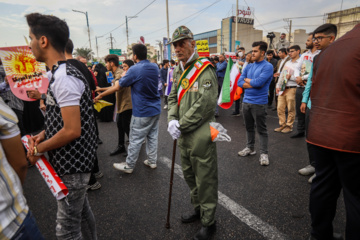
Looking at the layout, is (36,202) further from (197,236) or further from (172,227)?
(197,236)

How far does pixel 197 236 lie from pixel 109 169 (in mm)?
2206

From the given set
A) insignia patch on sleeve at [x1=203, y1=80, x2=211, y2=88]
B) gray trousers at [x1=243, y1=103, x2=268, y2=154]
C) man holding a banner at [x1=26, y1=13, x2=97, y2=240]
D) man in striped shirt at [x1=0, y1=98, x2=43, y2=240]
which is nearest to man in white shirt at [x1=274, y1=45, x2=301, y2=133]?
gray trousers at [x1=243, y1=103, x2=268, y2=154]

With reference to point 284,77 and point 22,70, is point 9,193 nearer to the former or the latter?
point 22,70

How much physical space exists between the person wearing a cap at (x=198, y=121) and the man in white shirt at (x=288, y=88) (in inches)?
157

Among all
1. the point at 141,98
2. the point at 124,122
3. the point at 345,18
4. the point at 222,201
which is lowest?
the point at 222,201

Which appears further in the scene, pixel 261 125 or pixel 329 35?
pixel 261 125

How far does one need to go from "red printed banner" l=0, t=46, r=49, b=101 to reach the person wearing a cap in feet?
4.88

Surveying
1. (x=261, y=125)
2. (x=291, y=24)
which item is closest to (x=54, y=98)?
(x=261, y=125)

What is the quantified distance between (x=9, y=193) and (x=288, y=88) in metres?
5.81

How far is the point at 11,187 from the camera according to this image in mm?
956

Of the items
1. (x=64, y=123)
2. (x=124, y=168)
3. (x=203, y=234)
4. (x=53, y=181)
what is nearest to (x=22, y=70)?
(x=64, y=123)

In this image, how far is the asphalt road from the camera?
2256 mm

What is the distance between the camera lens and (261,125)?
3707mm

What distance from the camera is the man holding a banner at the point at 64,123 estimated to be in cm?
139
